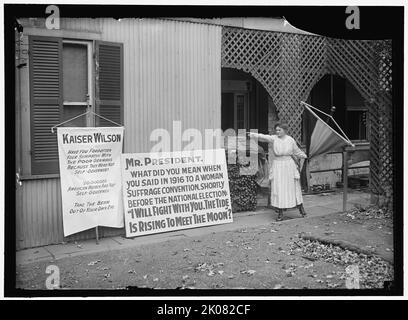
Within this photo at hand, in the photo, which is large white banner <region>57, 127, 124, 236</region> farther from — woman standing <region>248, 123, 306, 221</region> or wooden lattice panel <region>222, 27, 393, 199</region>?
wooden lattice panel <region>222, 27, 393, 199</region>

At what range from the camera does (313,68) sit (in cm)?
1012

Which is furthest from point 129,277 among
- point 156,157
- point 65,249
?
point 156,157

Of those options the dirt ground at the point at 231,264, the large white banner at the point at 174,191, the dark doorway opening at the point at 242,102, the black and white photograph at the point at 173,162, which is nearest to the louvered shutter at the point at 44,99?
the black and white photograph at the point at 173,162

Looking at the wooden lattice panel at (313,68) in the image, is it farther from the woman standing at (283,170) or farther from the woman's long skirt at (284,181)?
the woman's long skirt at (284,181)

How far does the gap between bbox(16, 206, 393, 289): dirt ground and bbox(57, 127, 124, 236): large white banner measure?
2.30ft

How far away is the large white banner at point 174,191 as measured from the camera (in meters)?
7.50

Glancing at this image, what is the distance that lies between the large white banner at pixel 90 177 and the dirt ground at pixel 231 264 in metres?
0.70

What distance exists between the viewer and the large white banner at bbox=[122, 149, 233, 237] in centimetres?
750

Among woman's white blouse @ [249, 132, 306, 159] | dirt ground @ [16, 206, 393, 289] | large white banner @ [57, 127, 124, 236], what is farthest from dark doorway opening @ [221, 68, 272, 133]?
large white banner @ [57, 127, 124, 236]

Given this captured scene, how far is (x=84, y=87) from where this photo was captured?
23.4 ft

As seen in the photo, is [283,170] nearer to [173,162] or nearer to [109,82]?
[173,162]

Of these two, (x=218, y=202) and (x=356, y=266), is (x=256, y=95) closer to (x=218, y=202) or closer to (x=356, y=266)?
Answer: (x=218, y=202)

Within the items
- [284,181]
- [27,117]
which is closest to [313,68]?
[284,181]

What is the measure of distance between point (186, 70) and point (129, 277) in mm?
3864
